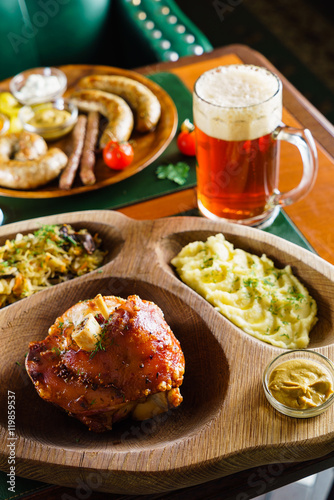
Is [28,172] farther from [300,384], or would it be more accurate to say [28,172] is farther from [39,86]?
[300,384]

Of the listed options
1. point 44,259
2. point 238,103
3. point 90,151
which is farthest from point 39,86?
point 238,103

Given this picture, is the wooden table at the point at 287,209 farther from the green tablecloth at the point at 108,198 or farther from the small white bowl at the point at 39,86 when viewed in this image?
the small white bowl at the point at 39,86

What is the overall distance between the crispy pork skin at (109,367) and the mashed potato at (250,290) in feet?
1.31

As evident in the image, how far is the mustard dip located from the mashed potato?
24cm

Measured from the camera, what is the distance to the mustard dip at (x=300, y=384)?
73.1 inches

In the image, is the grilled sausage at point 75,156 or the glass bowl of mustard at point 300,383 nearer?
the glass bowl of mustard at point 300,383

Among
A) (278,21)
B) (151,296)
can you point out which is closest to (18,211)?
(151,296)

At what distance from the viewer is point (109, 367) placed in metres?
1.99

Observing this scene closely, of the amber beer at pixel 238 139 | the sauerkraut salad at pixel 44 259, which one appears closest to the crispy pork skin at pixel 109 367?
the sauerkraut salad at pixel 44 259

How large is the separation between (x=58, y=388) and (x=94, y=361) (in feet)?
0.58

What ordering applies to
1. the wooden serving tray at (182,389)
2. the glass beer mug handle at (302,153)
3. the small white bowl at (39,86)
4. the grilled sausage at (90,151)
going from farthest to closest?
the small white bowl at (39,86), the grilled sausage at (90,151), the glass beer mug handle at (302,153), the wooden serving tray at (182,389)

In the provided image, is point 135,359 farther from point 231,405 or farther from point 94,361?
point 231,405

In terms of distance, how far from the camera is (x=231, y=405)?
1.95m

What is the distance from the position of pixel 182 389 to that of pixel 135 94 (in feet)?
7.45
